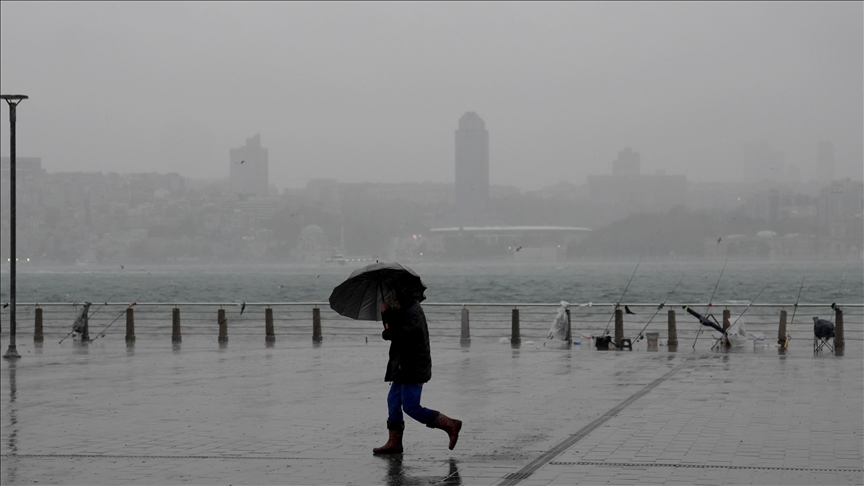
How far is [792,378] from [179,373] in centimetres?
941

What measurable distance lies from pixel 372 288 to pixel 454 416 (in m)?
3.08

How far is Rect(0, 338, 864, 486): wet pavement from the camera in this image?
9750 millimetres

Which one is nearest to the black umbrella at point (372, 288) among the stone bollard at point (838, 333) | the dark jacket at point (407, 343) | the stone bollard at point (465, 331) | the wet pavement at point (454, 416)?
the dark jacket at point (407, 343)

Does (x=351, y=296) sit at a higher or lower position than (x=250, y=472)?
higher

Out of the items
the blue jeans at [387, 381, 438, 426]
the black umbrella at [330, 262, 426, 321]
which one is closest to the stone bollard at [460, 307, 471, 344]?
the black umbrella at [330, 262, 426, 321]

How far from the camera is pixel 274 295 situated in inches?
4144

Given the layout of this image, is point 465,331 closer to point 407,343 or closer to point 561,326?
point 561,326

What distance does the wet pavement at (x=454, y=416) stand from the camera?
9.75 meters

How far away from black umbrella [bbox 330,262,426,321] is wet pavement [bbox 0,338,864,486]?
1282 millimetres

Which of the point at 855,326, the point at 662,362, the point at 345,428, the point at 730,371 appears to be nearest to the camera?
the point at 345,428

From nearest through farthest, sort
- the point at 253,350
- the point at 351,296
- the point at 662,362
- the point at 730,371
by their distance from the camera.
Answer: the point at 351,296 → the point at 730,371 → the point at 662,362 → the point at 253,350

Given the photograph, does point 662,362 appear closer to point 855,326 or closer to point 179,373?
point 179,373

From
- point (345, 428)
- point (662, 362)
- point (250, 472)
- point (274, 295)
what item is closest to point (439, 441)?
point (345, 428)

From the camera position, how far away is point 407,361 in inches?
417
